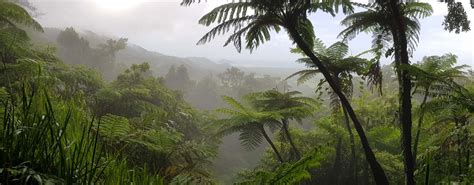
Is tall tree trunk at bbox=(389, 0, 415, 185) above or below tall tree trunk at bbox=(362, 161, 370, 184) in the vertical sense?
above

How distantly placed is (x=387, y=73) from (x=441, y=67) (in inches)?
1490

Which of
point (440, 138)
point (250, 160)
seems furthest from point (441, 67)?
point (250, 160)

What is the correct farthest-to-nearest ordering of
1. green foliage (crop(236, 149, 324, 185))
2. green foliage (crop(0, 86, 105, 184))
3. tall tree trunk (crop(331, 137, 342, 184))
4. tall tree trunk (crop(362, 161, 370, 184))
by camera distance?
tall tree trunk (crop(331, 137, 342, 184)), tall tree trunk (crop(362, 161, 370, 184)), green foliage (crop(236, 149, 324, 185)), green foliage (crop(0, 86, 105, 184))

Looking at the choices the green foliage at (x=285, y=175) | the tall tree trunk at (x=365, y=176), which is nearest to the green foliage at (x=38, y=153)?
the green foliage at (x=285, y=175)

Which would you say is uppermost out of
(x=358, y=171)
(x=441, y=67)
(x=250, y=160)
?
(x=441, y=67)

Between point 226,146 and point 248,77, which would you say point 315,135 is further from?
point 248,77

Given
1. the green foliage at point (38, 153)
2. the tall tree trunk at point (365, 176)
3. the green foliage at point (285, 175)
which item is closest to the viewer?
the green foliage at point (38, 153)

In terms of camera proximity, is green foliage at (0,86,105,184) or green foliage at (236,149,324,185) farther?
green foliage at (236,149,324,185)

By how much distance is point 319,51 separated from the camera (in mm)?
9445

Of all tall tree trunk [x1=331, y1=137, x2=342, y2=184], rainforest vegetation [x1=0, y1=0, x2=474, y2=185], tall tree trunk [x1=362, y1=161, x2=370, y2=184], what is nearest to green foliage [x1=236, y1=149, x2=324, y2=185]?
rainforest vegetation [x1=0, y1=0, x2=474, y2=185]

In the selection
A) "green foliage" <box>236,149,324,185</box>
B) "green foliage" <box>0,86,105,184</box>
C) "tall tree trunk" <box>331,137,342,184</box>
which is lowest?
"tall tree trunk" <box>331,137,342,184</box>

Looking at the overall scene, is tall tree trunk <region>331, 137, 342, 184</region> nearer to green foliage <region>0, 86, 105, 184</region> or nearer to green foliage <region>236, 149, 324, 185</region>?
green foliage <region>236, 149, 324, 185</region>

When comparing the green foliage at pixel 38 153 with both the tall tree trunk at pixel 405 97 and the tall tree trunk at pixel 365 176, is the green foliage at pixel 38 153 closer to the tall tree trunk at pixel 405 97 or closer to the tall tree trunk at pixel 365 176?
the tall tree trunk at pixel 405 97

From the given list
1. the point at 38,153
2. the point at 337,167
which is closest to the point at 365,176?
the point at 337,167
